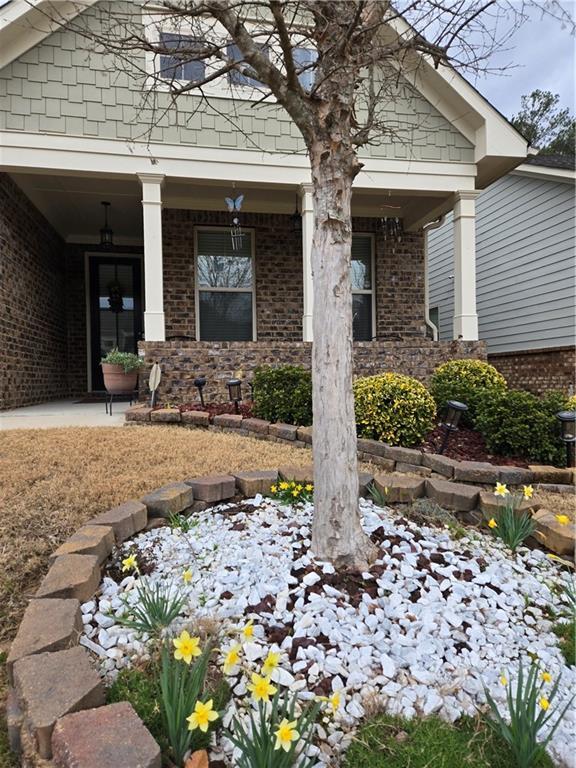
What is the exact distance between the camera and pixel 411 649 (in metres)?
1.42

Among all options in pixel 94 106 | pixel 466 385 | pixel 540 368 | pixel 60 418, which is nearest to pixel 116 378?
pixel 60 418

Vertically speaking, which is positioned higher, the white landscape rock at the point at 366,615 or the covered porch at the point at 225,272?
the covered porch at the point at 225,272

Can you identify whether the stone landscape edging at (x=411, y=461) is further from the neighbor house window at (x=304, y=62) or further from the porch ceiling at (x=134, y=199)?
the porch ceiling at (x=134, y=199)

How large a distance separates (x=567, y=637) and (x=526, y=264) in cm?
925

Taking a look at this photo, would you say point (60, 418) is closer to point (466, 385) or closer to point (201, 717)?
point (466, 385)

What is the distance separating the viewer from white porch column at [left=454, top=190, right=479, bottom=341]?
6.89m

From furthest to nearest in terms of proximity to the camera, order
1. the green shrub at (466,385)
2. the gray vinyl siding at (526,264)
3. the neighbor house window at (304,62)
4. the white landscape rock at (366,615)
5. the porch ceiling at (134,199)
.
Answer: the gray vinyl siding at (526,264), the porch ceiling at (134,199), the green shrub at (466,385), the neighbor house window at (304,62), the white landscape rock at (366,615)

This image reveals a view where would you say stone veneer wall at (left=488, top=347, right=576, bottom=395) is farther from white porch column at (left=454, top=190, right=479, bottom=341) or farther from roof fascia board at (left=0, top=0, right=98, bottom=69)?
roof fascia board at (left=0, top=0, right=98, bottom=69)

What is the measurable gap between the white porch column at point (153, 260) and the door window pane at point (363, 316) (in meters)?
3.83

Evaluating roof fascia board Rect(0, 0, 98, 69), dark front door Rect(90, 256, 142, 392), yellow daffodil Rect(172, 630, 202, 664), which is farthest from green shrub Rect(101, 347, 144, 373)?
yellow daffodil Rect(172, 630, 202, 664)

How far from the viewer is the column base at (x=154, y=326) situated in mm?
5930

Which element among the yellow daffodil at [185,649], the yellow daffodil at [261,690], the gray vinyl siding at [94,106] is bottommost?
the yellow daffodil at [261,690]

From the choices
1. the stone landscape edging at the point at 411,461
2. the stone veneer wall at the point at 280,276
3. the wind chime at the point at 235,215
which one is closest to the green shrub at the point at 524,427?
the stone landscape edging at the point at 411,461

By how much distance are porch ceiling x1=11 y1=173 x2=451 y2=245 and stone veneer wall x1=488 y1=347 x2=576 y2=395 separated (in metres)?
3.22
